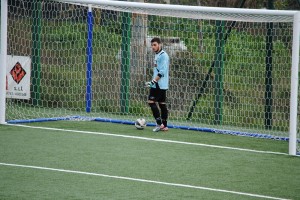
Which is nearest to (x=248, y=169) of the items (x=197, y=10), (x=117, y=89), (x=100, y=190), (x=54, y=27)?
(x=100, y=190)

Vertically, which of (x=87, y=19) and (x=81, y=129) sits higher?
(x=87, y=19)

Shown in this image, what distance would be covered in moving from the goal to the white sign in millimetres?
20

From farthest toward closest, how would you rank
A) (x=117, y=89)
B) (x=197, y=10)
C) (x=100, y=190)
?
(x=117, y=89) < (x=197, y=10) < (x=100, y=190)

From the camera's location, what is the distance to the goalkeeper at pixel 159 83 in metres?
15.2

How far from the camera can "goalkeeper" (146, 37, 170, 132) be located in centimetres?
1522

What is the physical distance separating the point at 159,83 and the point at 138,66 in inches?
105

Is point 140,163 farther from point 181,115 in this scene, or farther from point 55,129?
point 181,115

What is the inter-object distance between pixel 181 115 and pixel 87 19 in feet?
9.93

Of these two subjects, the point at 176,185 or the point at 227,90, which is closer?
the point at 176,185

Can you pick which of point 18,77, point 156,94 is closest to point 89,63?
point 18,77

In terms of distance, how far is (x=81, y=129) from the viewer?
15.3 meters

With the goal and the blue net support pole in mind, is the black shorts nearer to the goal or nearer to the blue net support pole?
the goal

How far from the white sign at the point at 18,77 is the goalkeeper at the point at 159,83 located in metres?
2.75

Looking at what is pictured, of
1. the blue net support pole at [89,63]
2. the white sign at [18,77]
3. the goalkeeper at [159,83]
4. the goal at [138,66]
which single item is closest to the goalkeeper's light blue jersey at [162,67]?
the goalkeeper at [159,83]
